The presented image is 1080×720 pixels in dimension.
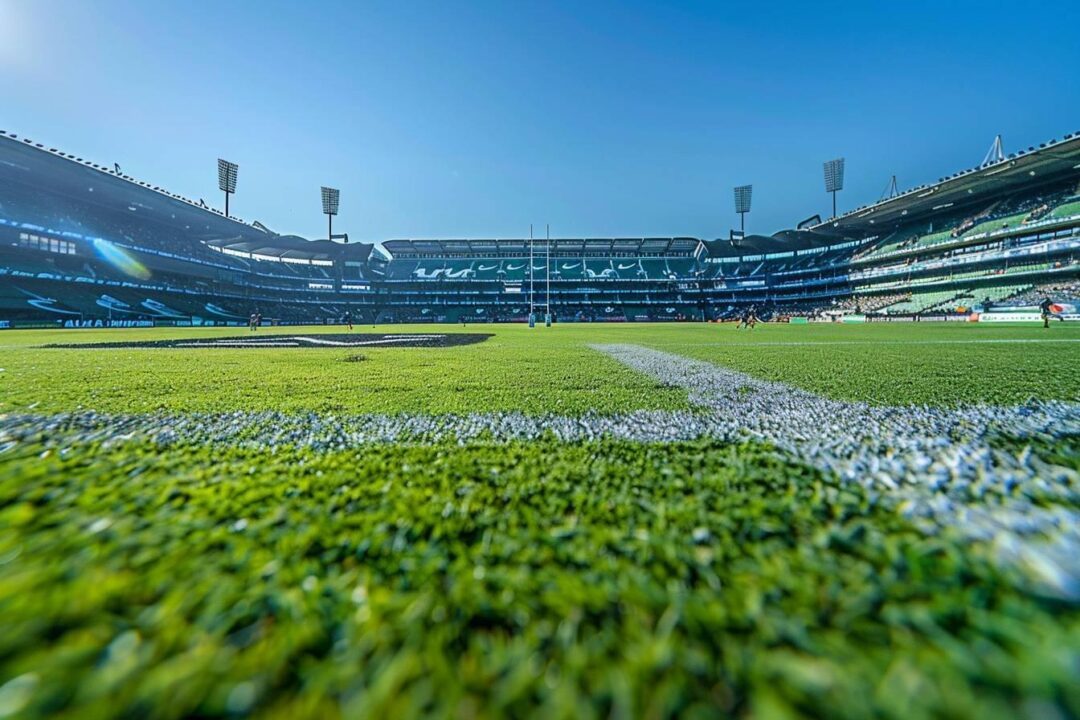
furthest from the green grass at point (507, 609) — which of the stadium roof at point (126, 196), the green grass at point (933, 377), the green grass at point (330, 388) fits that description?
the stadium roof at point (126, 196)

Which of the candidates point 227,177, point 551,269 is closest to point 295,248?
point 227,177

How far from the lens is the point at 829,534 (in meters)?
1.02

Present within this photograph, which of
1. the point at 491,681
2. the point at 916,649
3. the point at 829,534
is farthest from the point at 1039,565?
the point at 491,681

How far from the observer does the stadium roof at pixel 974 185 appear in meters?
29.0

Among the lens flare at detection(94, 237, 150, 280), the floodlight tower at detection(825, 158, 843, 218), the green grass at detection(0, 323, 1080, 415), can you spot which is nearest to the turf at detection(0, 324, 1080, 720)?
the green grass at detection(0, 323, 1080, 415)

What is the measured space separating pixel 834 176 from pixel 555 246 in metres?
37.2

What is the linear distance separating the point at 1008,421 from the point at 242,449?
13.0 ft

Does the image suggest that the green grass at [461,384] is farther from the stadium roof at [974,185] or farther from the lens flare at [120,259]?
the lens flare at [120,259]

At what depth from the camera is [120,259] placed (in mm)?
37375

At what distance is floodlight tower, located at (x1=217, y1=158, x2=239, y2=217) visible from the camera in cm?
4819

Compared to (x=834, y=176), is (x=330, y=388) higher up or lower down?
lower down

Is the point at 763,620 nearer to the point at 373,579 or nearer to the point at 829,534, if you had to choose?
the point at 829,534

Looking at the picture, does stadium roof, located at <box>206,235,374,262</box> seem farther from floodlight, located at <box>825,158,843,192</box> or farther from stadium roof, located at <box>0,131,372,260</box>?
floodlight, located at <box>825,158,843,192</box>

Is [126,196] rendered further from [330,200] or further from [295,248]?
[330,200]
